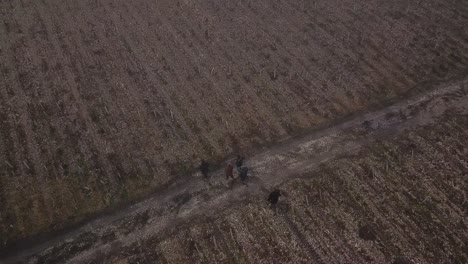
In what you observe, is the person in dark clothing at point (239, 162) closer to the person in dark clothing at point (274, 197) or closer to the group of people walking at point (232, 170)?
the group of people walking at point (232, 170)

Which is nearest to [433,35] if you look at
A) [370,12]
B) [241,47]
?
[370,12]

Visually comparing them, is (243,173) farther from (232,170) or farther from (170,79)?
(170,79)

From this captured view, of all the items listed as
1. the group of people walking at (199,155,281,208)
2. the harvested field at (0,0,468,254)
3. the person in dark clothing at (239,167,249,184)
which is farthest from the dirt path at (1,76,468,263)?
the harvested field at (0,0,468,254)

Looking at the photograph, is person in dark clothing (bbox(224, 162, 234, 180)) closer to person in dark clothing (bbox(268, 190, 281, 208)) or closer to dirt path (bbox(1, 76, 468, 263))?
dirt path (bbox(1, 76, 468, 263))

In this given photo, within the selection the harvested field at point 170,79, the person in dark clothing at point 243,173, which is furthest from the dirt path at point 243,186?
the harvested field at point 170,79

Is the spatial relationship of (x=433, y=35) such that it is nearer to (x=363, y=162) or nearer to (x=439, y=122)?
(x=439, y=122)

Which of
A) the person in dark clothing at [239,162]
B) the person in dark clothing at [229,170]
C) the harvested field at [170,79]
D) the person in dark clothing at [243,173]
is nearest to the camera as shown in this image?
the person in dark clothing at [229,170]
